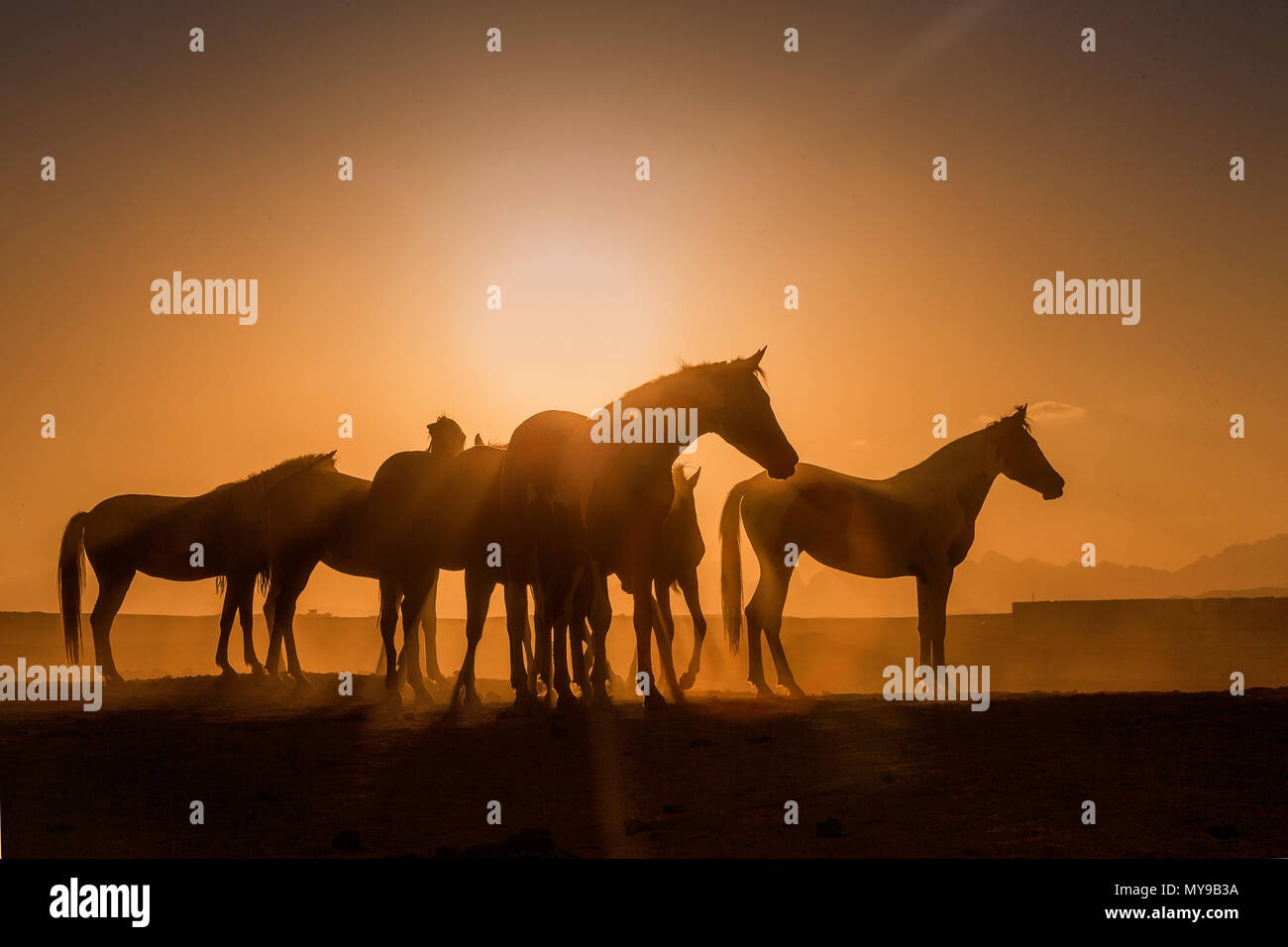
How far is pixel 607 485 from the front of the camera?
1282cm

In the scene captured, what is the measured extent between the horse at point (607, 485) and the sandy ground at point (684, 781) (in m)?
1.18

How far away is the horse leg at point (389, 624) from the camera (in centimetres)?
1553

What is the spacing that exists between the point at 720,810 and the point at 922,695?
6.76 meters


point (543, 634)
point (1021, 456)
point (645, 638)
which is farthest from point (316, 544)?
point (1021, 456)

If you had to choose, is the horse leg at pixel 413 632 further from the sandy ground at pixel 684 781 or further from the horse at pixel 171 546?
the horse at pixel 171 546

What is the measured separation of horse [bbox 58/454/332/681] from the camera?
19.2 metres

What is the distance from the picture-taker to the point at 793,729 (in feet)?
37.1

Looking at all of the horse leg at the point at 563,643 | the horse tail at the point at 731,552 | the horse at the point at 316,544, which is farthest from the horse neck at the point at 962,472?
the horse at the point at 316,544

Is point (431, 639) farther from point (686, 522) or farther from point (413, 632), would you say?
point (686, 522)

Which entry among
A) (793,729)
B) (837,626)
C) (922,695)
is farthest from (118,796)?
(837,626)

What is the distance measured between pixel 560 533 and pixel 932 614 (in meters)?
5.54

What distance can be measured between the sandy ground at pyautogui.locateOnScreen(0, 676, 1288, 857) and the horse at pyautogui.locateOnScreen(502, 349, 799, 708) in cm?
118

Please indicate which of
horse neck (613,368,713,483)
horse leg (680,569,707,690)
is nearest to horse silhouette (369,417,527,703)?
horse neck (613,368,713,483)

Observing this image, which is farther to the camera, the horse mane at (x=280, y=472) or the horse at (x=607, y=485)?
the horse mane at (x=280, y=472)
